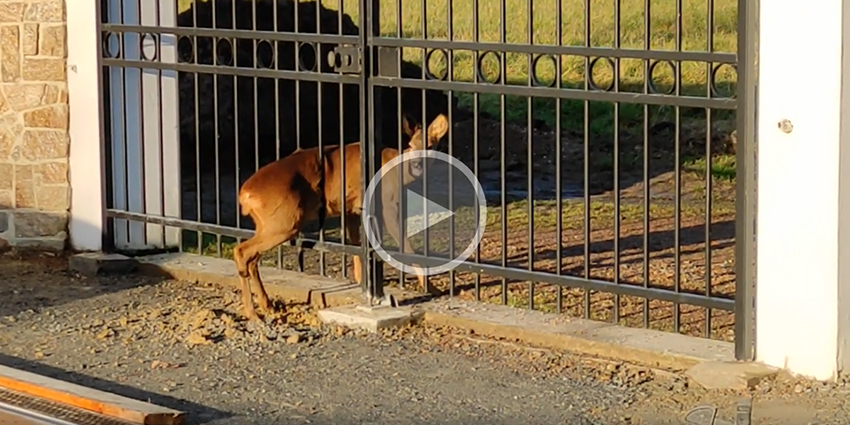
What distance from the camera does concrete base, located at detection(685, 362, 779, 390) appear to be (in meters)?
6.44

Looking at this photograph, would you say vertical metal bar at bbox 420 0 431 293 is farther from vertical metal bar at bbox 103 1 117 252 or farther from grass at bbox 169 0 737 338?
vertical metal bar at bbox 103 1 117 252

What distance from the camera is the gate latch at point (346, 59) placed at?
8.00 m

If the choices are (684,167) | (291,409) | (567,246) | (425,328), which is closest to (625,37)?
(684,167)

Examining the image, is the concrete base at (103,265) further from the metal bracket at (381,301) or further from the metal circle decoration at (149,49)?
the metal bracket at (381,301)

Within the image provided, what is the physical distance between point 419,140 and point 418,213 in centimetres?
201

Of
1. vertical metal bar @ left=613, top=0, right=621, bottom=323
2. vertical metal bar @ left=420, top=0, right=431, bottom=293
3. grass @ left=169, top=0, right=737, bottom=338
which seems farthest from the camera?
vertical metal bar @ left=420, top=0, right=431, bottom=293

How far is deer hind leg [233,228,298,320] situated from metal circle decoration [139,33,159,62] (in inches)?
63.2

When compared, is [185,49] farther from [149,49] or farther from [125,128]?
[125,128]

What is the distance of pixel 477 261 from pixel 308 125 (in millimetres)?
5671

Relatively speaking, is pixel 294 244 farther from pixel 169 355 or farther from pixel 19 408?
pixel 19 408

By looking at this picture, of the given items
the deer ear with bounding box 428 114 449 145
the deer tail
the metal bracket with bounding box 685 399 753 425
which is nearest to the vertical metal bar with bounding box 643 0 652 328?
the metal bracket with bounding box 685 399 753 425

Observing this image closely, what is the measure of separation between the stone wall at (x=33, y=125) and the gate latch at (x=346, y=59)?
2383 mm

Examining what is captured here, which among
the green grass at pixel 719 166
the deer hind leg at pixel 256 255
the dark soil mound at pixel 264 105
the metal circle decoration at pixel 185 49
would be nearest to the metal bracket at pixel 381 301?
the deer hind leg at pixel 256 255

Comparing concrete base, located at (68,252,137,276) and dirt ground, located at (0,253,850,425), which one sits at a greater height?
concrete base, located at (68,252,137,276)
